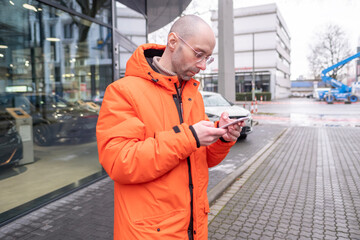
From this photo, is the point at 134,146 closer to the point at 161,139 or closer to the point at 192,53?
the point at 161,139

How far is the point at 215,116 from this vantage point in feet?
31.2

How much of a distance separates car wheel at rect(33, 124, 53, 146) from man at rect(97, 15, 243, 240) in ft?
25.6

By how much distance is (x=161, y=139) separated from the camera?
49.6 inches

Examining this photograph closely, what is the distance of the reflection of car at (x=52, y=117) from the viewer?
8875mm

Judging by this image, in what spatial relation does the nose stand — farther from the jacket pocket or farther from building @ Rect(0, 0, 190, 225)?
building @ Rect(0, 0, 190, 225)

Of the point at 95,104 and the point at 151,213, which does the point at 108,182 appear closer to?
the point at 151,213

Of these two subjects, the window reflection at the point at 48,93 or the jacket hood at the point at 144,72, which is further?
the window reflection at the point at 48,93

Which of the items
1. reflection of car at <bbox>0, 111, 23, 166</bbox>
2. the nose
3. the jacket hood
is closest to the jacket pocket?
the jacket hood

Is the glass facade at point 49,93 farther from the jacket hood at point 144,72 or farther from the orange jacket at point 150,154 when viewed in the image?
the jacket hood at point 144,72

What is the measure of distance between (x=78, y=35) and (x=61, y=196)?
364 inches

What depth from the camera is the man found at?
126cm

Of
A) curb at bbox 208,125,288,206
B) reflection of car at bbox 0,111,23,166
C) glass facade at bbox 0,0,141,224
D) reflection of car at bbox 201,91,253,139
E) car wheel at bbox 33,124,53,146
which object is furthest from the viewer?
reflection of car at bbox 201,91,253,139

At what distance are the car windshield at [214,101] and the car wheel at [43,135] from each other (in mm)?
5403

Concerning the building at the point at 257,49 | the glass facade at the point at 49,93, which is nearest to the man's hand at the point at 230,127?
the glass facade at the point at 49,93
